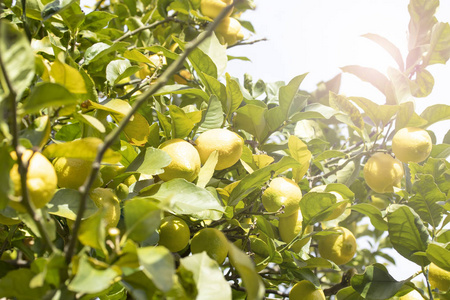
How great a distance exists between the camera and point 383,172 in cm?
137

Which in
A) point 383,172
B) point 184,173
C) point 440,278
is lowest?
point 440,278

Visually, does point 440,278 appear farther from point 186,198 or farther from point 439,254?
point 186,198

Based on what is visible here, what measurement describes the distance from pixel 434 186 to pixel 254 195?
1.73 ft

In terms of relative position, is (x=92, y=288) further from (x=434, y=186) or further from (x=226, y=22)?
(x=226, y=22)

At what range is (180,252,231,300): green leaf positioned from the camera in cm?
66

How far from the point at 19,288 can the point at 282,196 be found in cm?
68

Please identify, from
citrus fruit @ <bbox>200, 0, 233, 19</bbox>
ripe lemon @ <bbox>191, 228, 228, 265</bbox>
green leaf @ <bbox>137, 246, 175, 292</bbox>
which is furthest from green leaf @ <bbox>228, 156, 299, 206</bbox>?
citrus fruit @ <bbox>200, 0, 233, 19</bbox>

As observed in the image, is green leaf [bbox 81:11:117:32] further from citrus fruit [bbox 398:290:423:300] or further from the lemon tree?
citrus fruit [bbox 398:290:423:300]

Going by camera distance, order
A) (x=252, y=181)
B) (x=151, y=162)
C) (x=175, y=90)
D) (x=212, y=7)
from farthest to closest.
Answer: (x=212, y=7) < (x=175, y=90) < (x=252, y=181) < (x=151, y=162)

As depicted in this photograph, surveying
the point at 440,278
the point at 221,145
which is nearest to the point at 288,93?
the point at 221,145

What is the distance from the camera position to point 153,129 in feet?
3.72

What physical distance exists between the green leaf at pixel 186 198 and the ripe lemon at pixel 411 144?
721 millimetres

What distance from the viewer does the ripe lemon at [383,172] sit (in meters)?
1.37

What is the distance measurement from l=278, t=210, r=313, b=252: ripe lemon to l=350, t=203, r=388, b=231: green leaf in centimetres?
17
